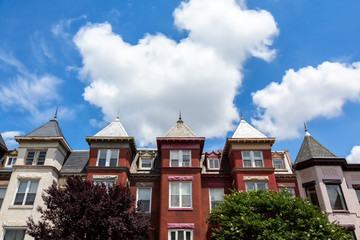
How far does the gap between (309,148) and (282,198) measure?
8.34 meters

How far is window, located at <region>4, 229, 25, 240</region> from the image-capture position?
74.7 feet

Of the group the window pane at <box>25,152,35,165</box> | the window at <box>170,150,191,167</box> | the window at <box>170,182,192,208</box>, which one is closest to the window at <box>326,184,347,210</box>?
the window at <box>170,182,192,208</box>

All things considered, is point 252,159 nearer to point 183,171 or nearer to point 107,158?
point 183,171

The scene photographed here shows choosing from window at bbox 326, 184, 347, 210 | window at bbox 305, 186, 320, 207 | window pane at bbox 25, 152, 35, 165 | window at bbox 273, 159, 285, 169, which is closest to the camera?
window at bbox 326, 184, 347, 210

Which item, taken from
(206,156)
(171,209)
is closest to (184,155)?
(206,156)

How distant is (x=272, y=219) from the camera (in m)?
18.9

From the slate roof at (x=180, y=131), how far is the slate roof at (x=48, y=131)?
36.3 ft

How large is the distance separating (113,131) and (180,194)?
9.36 meters

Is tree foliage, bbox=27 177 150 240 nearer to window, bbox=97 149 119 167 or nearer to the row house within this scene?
the row house

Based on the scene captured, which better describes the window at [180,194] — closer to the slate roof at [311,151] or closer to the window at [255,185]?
the window at [255,185]

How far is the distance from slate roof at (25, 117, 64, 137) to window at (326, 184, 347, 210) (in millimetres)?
25527

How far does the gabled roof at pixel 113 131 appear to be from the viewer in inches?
1094

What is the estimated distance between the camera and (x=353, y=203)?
2345 cm

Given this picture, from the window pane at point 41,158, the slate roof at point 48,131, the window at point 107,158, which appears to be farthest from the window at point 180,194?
the slate roof at point 48,131
